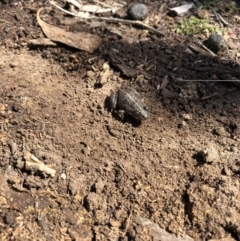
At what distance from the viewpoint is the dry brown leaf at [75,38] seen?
3611mm

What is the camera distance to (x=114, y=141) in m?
3.05

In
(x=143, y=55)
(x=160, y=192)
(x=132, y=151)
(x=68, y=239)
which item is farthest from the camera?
(x=143, y=55)

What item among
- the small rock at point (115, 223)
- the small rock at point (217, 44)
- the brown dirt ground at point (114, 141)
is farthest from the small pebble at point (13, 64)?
the small rock at point (217, 44)

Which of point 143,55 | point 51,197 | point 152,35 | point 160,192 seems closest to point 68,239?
point 51,197

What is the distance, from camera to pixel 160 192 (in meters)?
2.81

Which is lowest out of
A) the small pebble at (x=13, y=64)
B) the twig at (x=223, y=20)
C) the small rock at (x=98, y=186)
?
the small rock at (x=98, y=186)

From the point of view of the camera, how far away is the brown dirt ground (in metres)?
2.69

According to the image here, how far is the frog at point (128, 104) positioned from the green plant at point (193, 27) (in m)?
1.02

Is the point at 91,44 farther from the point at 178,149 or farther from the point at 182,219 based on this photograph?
the point at 182,219

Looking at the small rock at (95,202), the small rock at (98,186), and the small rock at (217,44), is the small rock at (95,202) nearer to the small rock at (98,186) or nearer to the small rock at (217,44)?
the small rock at (98,186)

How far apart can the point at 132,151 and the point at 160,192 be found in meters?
0.37

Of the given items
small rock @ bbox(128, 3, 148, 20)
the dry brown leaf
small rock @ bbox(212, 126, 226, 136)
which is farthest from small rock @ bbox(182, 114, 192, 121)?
small rock @ bbox(128, 3, 148, 20)

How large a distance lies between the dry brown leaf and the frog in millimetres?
575

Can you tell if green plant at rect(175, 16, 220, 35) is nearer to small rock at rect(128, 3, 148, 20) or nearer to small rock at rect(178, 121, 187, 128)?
small rock at rect(128, 3, 148, 20)
